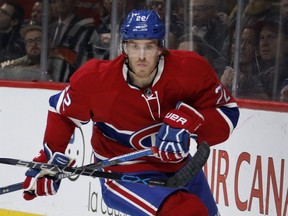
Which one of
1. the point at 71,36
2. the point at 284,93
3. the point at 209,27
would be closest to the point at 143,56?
the point at 284,93

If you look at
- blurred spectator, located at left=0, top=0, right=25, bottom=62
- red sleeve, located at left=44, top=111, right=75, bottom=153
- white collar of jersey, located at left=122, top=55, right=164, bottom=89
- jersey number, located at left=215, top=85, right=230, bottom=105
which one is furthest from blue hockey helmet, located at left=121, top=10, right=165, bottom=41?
blurred spectator, located at left=0, top=0, right=25, bottom=62

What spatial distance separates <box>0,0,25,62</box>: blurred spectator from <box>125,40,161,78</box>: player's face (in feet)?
9.15

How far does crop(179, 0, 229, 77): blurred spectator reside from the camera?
5.74m

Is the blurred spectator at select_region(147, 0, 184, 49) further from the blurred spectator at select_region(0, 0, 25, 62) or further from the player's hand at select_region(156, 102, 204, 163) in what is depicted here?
the player's hand at select_region(156, 102, 204, 163)

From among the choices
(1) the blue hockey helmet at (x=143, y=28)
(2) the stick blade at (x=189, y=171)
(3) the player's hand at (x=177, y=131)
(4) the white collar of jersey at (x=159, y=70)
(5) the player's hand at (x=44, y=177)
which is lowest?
(5) the player's hand at (x=44, y=177)

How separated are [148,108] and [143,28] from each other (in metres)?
0.33

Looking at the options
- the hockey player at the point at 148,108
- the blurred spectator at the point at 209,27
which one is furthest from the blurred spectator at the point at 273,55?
the hockey player at the point at 148,108

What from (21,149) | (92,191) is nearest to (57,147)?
(92,191)

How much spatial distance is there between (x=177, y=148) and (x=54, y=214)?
252 cm

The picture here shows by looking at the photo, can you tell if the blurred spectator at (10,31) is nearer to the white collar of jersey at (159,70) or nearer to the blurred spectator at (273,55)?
the blurred spectator at (273,55)

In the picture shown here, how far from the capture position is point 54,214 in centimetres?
654

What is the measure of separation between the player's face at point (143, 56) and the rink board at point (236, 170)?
1155mm

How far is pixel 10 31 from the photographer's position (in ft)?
23.2

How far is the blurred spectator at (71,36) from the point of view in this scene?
6598mm
